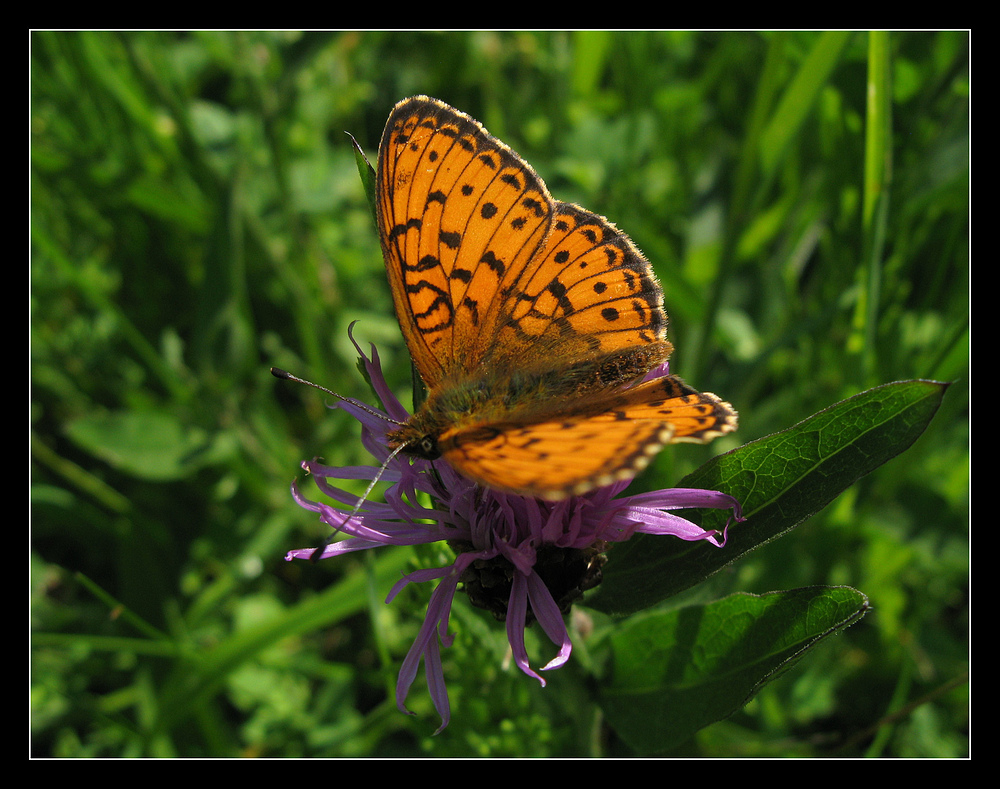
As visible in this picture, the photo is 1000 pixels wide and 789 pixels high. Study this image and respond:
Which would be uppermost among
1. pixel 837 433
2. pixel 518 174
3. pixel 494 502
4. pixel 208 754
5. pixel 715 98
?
pixel 715 98

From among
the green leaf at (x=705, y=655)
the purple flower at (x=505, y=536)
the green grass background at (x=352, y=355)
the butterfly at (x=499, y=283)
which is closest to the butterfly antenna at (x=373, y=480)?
the purple flower at (x=505, y=536)

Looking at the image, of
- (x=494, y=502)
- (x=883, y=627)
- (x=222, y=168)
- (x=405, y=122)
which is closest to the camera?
(x=494, y=502)

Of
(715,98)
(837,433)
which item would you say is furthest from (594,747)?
(715,98)

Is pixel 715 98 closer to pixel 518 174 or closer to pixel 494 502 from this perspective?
pixel 518 174

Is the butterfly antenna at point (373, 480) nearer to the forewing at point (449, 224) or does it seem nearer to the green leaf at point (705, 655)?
the forewing at point (449, 224)

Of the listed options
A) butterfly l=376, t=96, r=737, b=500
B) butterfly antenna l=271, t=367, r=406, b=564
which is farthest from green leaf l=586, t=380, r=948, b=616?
butterfly antenna l=271, t=367, r=406, b=564

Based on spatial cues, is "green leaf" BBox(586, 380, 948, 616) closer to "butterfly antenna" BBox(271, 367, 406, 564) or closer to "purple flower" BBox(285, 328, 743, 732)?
"purple flower" BBox(285, 328, 743, 732)
